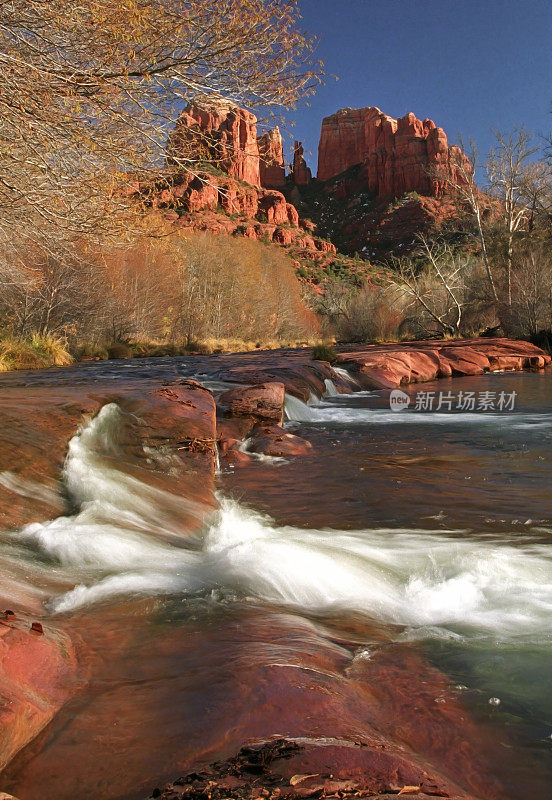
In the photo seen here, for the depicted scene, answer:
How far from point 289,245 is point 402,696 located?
8773 cm

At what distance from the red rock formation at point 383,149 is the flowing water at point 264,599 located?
308 ft

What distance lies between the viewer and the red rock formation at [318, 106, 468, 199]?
98500 mm

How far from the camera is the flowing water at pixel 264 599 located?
1.61 m

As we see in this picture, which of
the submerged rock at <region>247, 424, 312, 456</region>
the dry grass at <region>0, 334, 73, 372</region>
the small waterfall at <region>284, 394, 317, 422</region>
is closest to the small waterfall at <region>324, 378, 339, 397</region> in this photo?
the small waterfall at <region>284, 394, 317, 422</region>

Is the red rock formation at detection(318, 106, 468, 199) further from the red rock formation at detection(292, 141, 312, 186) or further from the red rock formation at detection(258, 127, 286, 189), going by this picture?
the red rock formation at detection(258, 127, 286, 189)

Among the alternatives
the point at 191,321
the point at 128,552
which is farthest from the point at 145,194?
the point at 191,321

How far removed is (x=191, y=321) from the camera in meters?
35.4

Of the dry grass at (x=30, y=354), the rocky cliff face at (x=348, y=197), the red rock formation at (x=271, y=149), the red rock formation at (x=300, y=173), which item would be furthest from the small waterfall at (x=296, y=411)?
the red rock formation at (x=300, y=173)

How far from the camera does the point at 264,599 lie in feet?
9.72

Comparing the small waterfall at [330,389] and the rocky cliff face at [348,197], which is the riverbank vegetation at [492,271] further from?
the rocky cliff face at [348,197]

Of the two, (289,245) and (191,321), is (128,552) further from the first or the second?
(289,245)

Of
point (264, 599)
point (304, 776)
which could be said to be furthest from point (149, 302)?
point (304, 776)

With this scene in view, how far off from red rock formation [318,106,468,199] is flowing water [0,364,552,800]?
93.8 m

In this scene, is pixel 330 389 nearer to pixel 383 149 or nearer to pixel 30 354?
pixel 30 354
